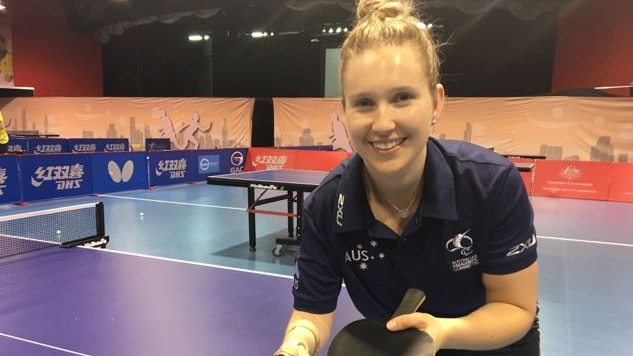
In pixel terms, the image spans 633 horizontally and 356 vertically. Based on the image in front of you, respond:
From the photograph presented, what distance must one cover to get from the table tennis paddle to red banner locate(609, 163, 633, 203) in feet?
34.4

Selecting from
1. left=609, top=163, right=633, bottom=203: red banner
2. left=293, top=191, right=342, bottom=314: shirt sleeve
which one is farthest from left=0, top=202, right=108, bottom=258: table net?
left=609, top=163, right=633, bottom=203: red banner

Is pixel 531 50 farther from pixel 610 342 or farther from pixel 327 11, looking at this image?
pixel 610 342

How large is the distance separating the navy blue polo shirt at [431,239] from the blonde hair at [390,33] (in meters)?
0.27

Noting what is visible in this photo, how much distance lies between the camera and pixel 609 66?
12.8 metres

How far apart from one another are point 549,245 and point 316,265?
549 centimetres

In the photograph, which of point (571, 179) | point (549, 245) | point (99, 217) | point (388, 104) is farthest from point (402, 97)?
point (571, 179)

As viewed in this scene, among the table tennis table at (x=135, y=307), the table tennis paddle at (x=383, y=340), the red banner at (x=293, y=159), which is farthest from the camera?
the red banner at (x=293, y=159)

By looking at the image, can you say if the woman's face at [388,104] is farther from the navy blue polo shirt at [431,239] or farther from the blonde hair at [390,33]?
the navy blue polo shirt at [431,239]

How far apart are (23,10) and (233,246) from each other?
57.0ft

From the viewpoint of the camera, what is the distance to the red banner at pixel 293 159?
1138 cm

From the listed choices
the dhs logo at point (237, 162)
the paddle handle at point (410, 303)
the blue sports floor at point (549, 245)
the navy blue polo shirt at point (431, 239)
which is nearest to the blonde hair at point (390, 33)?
the navy blue polo shirt at point (431, 239)

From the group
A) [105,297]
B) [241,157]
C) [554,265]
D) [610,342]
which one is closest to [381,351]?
[105,297]

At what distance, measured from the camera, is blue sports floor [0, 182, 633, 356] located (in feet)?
11.6

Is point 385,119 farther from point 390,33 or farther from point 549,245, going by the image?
point 549,245
